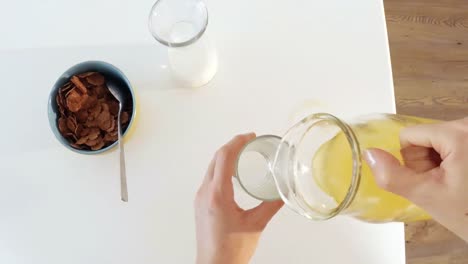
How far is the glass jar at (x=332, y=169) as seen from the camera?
0.47 m

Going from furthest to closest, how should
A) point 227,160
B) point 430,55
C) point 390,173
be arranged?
point 430,55 < point 227,160 < point 390,173

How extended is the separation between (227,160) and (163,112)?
5.4 inches

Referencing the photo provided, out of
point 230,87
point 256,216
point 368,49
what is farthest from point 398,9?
point 256,216

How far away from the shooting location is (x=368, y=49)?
2.33ft

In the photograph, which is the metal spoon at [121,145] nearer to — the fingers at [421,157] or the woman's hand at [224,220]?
the woman's hand at [224,220]

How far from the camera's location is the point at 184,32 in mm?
645

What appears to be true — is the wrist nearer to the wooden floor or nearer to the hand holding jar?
the hand holding jar

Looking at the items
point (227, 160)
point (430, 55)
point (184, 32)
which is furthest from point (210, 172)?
point (430, 55)

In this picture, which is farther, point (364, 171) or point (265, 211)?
point (265, 211)

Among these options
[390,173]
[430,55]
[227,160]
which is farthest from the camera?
[430,55]

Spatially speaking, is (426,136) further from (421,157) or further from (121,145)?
(121,145)

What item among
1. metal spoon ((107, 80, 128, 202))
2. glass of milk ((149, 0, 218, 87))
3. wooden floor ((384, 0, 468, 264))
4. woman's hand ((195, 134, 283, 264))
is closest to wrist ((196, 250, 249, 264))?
woman's hand ((195, 134, 283, 264))

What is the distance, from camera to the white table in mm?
667

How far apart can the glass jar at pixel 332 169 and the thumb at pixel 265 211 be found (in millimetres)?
78
